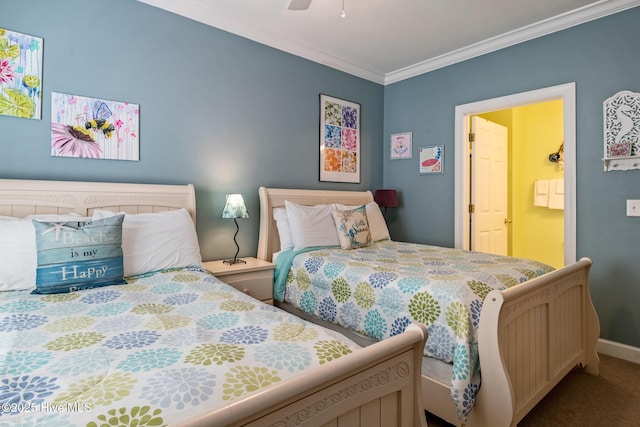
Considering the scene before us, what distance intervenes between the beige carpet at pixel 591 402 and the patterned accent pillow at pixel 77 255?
186 cm

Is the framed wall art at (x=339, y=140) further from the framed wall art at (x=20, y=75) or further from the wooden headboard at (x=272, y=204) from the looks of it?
the framed wall art at (x=20, y=75)

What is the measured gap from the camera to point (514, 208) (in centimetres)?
460

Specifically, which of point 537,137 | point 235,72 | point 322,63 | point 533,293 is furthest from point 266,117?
point 537,137

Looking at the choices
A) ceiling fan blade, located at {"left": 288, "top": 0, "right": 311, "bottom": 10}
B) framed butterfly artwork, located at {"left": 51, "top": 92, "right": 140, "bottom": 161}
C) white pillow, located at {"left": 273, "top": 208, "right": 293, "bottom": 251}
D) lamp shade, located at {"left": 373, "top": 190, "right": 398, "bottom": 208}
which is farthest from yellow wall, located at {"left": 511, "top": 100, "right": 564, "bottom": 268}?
framed butterfly artwork, located at {"left": 51, "top": 92, "right": 140, "bottom": 161}

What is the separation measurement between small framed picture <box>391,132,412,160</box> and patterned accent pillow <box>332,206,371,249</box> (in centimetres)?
131

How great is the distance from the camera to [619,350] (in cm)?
259

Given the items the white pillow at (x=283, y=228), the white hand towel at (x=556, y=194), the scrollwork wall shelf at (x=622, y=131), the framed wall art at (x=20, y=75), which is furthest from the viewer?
the white hand towel at (x=556, y=194)

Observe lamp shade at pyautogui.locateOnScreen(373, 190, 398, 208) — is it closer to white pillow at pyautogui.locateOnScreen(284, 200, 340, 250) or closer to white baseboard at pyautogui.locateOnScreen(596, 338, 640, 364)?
white pillow at pyautogui.locateOnScreen(284, 200, 340, 250)

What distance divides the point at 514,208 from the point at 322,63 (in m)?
3.16

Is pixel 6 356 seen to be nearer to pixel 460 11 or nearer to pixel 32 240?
pixel 32 240

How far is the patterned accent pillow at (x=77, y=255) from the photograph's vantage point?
5.32ft

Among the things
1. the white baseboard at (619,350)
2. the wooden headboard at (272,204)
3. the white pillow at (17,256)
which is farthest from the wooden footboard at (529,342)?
the white pillow at (17,256)

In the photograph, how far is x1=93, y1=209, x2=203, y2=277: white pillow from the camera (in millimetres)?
1981

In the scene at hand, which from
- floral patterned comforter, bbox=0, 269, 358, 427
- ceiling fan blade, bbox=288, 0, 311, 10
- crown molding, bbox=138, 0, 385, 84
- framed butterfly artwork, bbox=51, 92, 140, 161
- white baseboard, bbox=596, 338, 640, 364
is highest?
crown molding, bbox=138, 0, 385, 84
